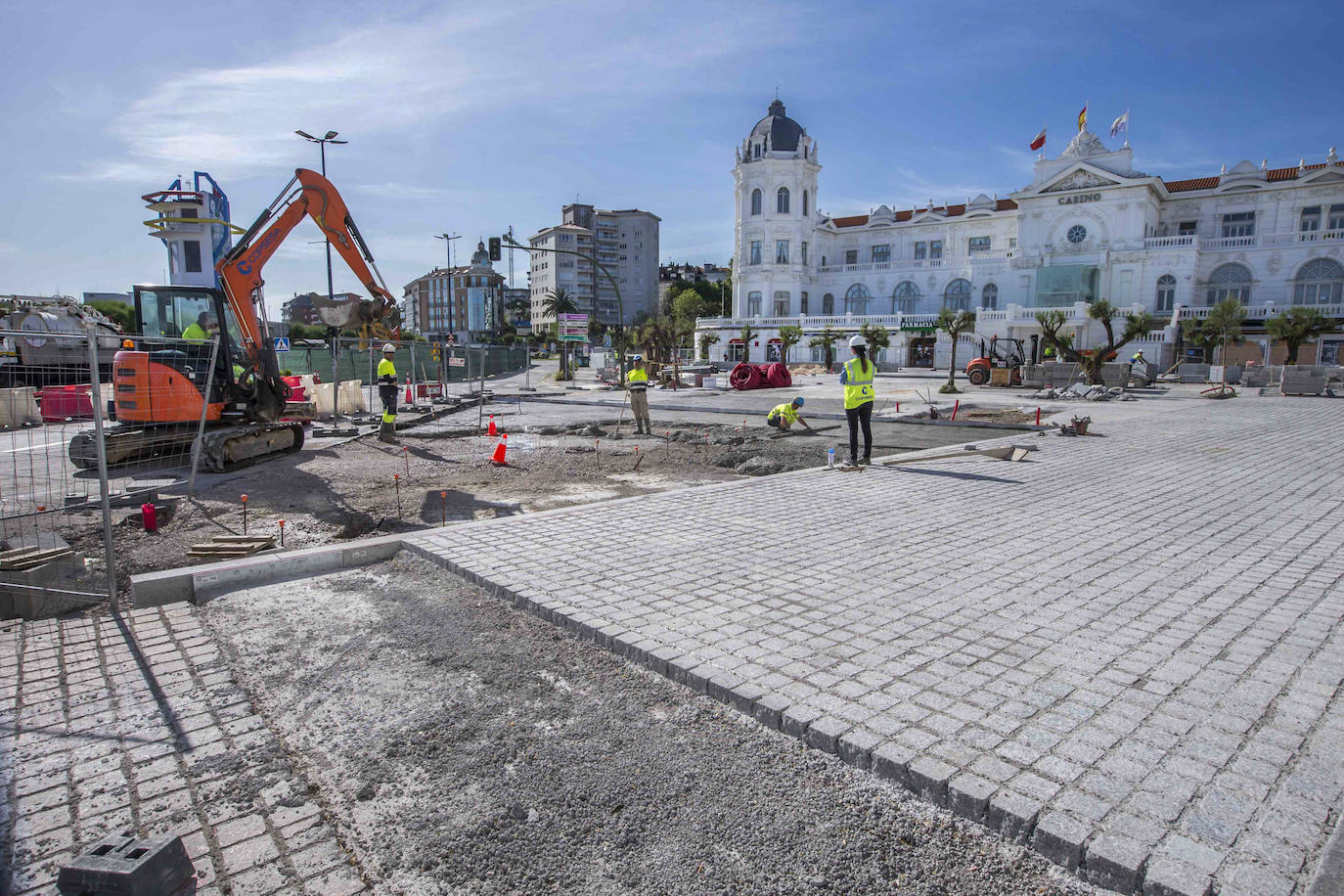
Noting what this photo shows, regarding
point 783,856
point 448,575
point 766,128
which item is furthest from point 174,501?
point 766,128

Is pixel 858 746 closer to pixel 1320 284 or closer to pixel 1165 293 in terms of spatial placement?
pixel 1165 293

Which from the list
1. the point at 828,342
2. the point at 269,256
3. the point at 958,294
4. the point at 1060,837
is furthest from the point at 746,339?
the point at 1060,837

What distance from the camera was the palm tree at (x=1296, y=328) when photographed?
38062 mm

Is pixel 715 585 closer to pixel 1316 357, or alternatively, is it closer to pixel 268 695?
pixel 268 695

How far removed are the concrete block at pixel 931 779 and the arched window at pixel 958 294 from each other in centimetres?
6798

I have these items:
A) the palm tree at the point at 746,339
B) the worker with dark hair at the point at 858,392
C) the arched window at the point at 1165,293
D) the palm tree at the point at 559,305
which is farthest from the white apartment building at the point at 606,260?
the worker with dark hair at the point at 858,392

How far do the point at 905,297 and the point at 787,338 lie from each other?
45.9ft

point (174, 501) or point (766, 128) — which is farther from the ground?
point (766, 128)

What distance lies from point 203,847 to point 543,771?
1.28 metres

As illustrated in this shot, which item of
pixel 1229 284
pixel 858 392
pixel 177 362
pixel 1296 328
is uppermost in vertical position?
pixel 1229 284

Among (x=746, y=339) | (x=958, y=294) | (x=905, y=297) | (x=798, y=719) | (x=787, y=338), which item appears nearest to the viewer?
(x=798, y=719)

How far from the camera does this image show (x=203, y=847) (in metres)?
2.75

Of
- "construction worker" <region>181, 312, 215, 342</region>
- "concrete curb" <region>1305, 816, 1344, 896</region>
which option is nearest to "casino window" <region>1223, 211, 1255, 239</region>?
"construction worker" <region>181, 312, 215, 342</region>

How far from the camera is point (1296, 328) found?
3803cm
